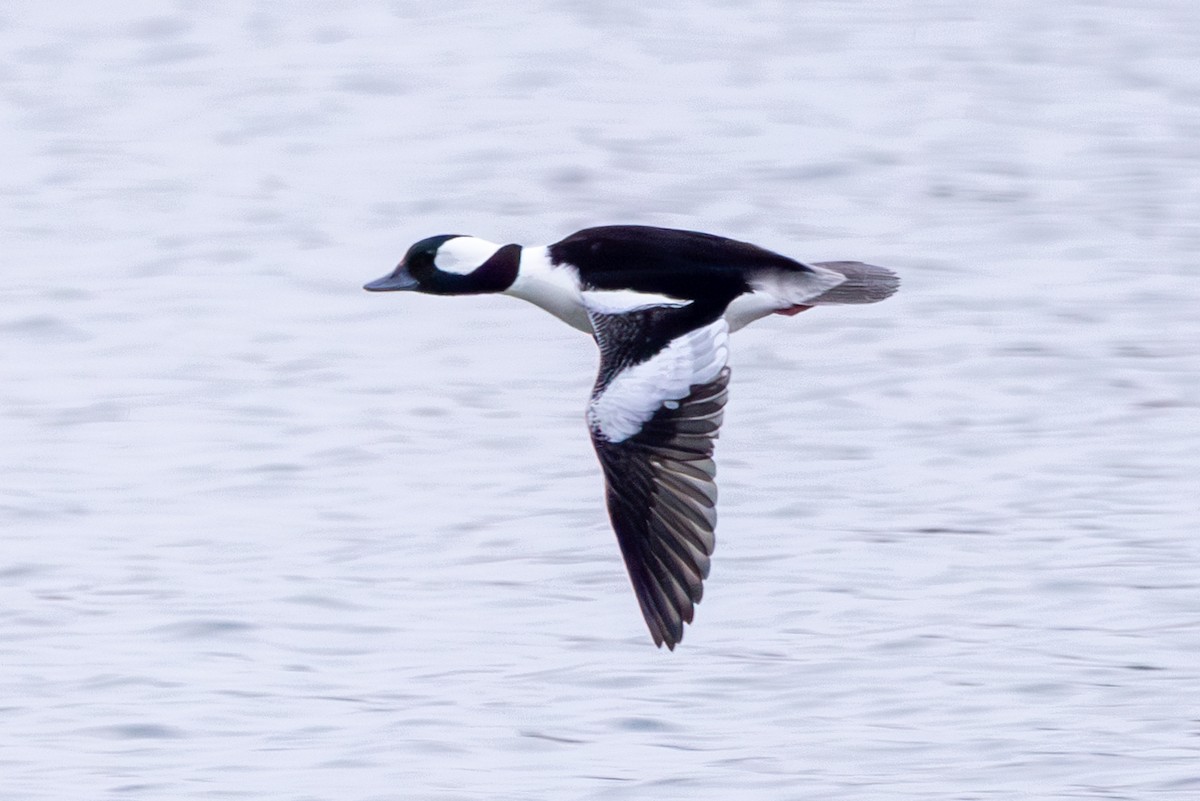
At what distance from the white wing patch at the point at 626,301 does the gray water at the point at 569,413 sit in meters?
1.05

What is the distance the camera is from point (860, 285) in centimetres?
604

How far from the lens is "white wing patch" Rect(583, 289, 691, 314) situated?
5.63 m

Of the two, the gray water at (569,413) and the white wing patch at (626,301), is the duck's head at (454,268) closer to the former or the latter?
the white wing patch at (626,301)

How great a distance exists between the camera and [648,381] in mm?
5336

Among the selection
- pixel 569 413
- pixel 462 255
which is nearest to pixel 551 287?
pixel 462 255

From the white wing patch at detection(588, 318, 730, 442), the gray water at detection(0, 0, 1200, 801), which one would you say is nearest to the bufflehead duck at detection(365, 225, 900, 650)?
the white wing patch at detection(588, 318, 730, 442)

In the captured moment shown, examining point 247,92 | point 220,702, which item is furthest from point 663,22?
point 220,702

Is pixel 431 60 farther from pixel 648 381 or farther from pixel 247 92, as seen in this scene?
pixel 648 381

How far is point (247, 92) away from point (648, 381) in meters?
8.39

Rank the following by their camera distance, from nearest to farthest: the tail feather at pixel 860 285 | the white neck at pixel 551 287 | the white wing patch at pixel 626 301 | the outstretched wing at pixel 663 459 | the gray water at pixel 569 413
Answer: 1. the outstretched wing at pixel 663 459
2. the white wing patch at pixel 626 301
3. the white neck at pixel 551 287
4. the tail feather at pixel 860 285
5. the gray water at pixel 569 413

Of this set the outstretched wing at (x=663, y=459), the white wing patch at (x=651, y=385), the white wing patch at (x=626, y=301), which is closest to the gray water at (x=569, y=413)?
the outstretched wing at (x=663, y=459)

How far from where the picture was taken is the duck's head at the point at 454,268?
6043 mm

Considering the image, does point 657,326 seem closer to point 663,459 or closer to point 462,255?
point 663,459

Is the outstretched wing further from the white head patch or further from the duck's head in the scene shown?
the white head patch
